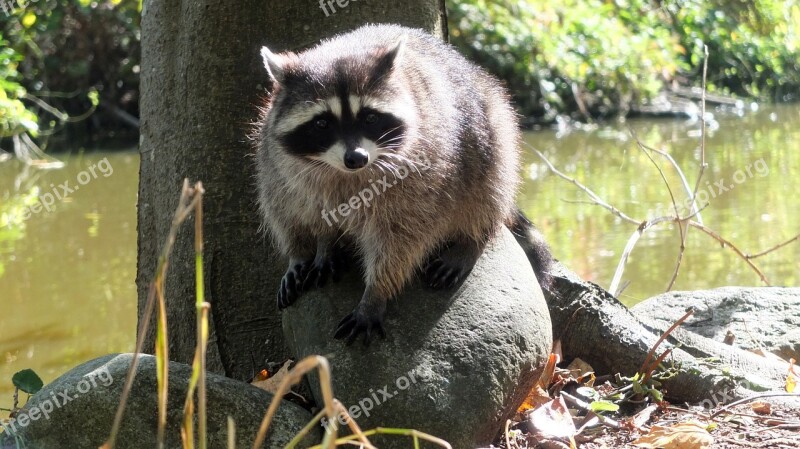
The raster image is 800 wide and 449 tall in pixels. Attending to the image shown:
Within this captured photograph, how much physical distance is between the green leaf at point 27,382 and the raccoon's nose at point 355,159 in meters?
1.47

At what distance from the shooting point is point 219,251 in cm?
407

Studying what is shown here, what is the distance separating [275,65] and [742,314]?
2834mm

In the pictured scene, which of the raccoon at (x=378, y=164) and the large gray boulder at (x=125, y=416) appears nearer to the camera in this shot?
the large gray boulder at (x=125, y=416)

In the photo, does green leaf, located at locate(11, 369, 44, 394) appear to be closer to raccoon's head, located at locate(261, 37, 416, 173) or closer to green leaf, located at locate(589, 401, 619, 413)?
raccoon's head, located at locate(261, 37, 416, 173)

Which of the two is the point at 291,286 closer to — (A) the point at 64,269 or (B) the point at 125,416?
(B) the point at 125,416

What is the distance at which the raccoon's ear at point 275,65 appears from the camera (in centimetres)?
357

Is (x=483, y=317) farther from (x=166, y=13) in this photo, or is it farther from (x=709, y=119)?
(x=709, y=119)

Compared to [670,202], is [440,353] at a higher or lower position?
higher

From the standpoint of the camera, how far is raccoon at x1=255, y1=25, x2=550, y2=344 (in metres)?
3.47

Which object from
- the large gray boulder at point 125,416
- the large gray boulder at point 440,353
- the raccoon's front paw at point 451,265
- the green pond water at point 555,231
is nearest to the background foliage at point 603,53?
the green pond water at point 555,231

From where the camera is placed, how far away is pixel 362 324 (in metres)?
3.41

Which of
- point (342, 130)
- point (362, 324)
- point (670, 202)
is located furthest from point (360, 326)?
point (670, 202)

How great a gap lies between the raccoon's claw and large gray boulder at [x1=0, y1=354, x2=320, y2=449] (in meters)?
0.42

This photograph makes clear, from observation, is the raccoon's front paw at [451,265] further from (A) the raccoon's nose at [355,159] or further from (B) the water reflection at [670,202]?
(B) the water reflection at [670,202]
